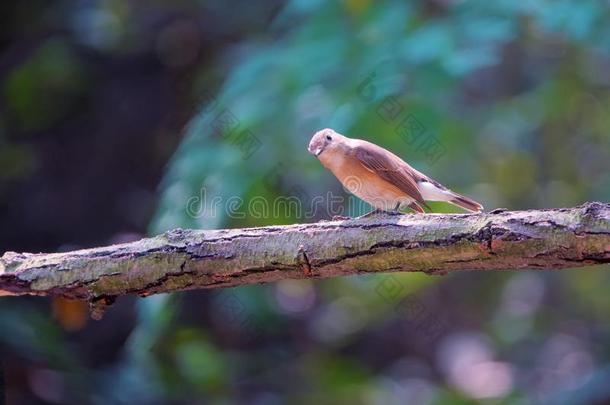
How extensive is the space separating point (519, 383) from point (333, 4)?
5135 millimetres

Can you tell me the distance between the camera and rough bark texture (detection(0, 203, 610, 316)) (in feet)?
9.82

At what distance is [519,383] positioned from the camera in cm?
897

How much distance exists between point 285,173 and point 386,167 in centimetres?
118

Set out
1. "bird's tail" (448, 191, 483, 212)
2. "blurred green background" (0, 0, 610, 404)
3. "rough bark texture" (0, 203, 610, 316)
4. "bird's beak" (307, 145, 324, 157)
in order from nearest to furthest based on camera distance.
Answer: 1. "rough bark texture" (0, 203, 610, 316)
2. "bird's beak" (307, 145, 324, 157)
3. "bird's tail" (448, 191, 483, 212)
4. "blurred green background" (0, 0, 610, 404)

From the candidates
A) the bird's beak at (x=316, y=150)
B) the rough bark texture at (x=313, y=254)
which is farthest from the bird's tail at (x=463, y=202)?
the rough bark texture at (x=313, y=254)

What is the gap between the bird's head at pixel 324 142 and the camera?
4859 millimetres

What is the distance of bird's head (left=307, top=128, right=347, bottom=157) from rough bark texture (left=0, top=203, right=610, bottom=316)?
1440 mm

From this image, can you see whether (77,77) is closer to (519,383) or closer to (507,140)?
(507,140)

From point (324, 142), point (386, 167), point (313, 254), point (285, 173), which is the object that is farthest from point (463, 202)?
point (313, 254)

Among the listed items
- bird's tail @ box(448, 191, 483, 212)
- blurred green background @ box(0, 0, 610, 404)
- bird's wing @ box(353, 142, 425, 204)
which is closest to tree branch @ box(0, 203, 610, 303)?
bird's wing @ box(353, 142, 425, 204)

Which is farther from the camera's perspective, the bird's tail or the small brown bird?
the bird's tail

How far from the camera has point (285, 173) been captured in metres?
5.91

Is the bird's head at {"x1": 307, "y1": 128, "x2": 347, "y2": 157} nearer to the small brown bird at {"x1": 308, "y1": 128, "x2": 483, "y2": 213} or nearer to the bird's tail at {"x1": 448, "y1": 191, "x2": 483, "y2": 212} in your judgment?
the small brown bird at {"x1": 308, "y1": 128, "x2": 483, "y2": 213}

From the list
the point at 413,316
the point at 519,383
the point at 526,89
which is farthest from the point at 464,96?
the point at 519,383
